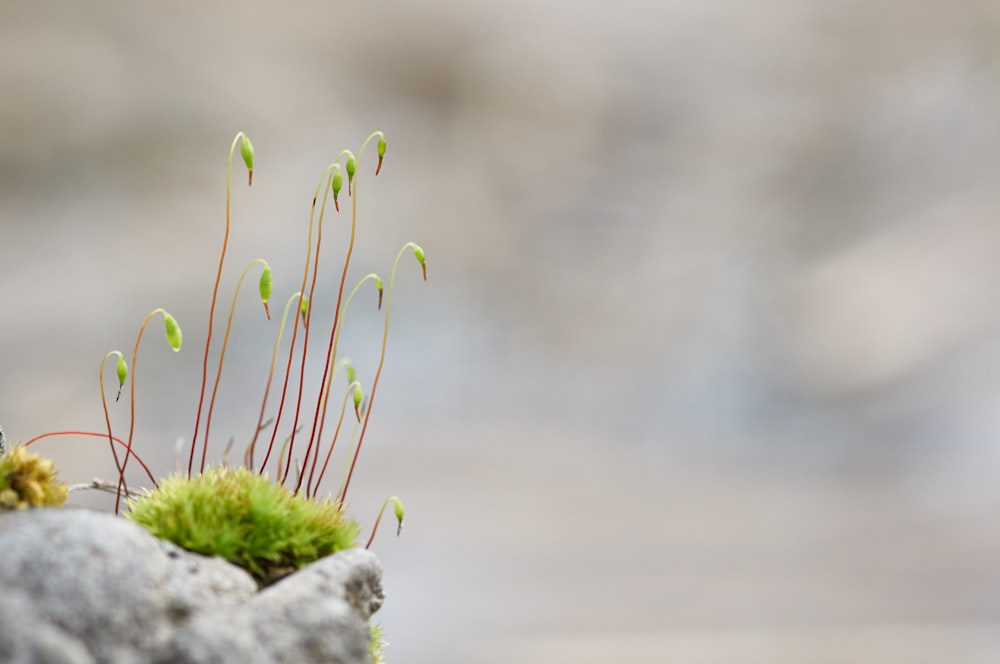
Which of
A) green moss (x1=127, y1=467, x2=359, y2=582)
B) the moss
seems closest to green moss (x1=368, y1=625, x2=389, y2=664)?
green moss (x1=127, y1=467, x2=359, y2=582)

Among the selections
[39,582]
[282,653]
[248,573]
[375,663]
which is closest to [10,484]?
[39,582]

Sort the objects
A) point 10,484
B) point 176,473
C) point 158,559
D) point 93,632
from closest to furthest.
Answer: point 93,632 → point 158,559 → point 10,484 → point 176,473

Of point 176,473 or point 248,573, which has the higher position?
point 176,473

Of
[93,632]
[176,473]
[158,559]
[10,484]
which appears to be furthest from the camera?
[176,473]

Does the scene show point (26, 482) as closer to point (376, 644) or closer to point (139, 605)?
point (139, 605)

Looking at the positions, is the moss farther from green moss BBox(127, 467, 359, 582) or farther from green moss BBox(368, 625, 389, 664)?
green moss BBox(368, 625, 389, 664)

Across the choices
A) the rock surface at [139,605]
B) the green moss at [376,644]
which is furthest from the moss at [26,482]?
the green moss at [376,644]

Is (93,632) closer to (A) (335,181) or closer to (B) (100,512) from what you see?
(B) (100,512)

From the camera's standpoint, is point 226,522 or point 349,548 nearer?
point 226,522
